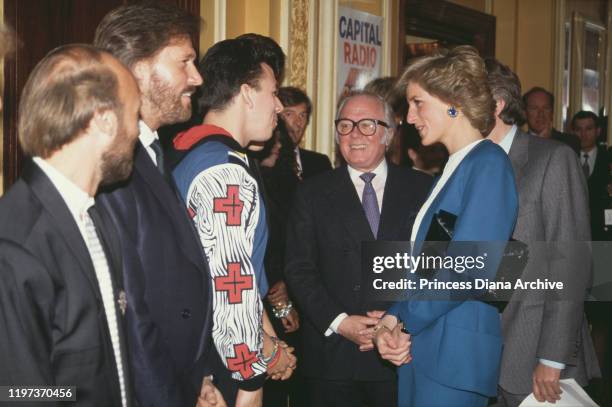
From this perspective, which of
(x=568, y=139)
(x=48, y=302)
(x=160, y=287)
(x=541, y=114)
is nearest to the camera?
(x=48, y=302)

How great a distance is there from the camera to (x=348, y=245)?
2.92m

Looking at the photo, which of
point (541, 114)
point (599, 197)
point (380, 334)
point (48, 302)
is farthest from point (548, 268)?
point (541, 114)

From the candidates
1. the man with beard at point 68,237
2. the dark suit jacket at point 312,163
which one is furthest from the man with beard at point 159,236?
the dark suit jacket at point 312,163

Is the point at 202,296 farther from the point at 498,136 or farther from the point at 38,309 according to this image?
the point at 498,136

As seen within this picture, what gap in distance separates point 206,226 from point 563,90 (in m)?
7.48

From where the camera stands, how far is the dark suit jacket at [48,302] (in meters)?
1.42

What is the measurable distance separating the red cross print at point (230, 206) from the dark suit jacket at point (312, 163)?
7.32ft

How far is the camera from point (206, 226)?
210 centimetres

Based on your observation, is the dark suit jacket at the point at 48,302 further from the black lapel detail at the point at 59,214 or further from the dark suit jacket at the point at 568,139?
the dark suit jacket at the point at 568,139

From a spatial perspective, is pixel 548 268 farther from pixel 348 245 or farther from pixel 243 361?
pixel 243 361

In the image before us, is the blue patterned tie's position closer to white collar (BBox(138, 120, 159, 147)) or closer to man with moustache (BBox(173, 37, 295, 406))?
man with moustache (BBox(173, 37, 295, 406))

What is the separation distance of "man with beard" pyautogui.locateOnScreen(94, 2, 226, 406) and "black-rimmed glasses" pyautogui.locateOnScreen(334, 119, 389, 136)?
1.04 m

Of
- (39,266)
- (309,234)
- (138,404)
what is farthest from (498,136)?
(39,266)

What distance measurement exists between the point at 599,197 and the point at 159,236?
4.31 meters
